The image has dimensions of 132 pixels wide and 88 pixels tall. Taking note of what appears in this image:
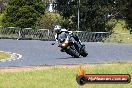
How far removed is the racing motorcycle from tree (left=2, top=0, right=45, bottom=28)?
2105 centimetres

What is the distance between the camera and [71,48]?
73.2 ft

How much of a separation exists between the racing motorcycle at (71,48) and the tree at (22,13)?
2105cm

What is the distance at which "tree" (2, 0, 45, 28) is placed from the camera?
43406 millimetres

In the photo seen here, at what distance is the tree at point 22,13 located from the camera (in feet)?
142

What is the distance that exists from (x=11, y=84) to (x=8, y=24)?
1308 inches

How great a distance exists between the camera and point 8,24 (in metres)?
43.2

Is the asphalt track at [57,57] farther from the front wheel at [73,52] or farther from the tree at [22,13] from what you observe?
the tree at [22,13]

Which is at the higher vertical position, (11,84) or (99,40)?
(11,84)

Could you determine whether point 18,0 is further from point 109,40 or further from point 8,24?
point 109,40

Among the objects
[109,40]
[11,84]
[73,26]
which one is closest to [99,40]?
[109,40]

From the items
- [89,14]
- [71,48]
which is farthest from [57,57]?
[89,14]

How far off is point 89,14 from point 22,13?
677 cm

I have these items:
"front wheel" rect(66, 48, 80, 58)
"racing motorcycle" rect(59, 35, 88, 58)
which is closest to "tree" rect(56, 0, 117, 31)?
"racing motorcycle" rect(59, 35, 88, 58)

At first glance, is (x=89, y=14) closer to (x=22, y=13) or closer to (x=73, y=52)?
(x=22, y=13)
